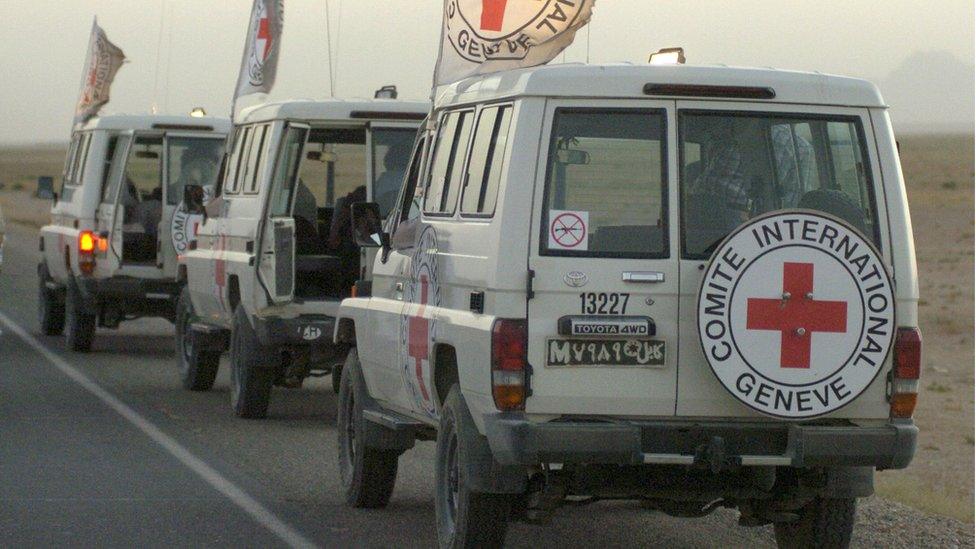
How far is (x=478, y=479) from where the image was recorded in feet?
23.8

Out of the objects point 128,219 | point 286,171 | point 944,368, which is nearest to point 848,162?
point 286,171

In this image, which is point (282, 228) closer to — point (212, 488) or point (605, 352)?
point (212, 488)

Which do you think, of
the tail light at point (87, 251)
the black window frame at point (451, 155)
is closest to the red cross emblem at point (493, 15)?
the black window frame at point (451, 155)

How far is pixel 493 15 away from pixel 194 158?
786cm

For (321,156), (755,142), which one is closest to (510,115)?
(755,142)

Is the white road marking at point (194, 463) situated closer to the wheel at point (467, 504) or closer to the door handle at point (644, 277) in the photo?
the wheel at point (467, 504)

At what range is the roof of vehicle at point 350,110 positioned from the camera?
1304 centimetres

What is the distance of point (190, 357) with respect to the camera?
51.7ft

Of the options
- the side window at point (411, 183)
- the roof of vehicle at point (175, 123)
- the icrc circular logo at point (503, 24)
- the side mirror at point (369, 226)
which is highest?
the roof of vehicle at point (175, 123)

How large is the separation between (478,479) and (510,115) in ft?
4.90

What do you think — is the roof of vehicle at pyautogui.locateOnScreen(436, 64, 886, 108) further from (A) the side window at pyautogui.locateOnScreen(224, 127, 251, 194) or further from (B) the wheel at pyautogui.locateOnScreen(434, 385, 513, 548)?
(A) the side window at pyautogui.locateOnScreen(224, 127, 251, 194)

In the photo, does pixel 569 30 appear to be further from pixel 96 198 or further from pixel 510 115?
pixel 96 198

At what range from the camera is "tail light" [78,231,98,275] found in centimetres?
1831

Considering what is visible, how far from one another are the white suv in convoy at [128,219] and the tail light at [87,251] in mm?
10
